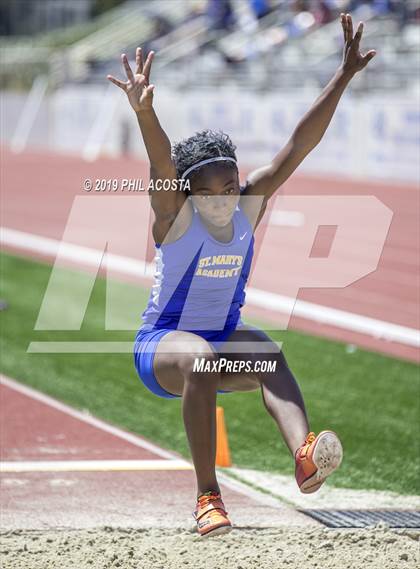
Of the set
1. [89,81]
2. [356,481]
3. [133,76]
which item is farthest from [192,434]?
[89,81]

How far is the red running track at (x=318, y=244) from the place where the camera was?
10.7 meters

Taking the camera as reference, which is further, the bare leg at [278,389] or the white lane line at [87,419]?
the white lane line at [87,419]

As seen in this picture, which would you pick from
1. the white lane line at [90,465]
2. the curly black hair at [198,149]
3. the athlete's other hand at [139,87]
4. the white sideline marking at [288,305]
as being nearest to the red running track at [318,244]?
the white sideline marking at [288,305]

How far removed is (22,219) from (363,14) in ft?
39.6

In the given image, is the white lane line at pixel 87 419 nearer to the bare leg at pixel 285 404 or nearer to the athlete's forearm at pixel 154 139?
the bare leg at pixel 285 404

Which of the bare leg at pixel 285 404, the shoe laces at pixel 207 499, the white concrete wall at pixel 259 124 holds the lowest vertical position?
the shoe laces at pixel 207 499

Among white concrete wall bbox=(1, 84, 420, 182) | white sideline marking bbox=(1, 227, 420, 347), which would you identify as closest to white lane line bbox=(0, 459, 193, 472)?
white sideline marking bbox=(1, 227, 420, 347)

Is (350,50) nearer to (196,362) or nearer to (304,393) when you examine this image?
(196,362)

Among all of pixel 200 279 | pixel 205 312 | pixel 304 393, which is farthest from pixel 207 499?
pixel 304 393

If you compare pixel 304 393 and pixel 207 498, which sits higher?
pixel 304 393

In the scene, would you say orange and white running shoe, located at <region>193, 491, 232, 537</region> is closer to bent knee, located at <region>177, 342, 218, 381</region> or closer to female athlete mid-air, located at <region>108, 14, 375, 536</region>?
female athlete mid-air, located at <region>108, 14, 375, 536</region>

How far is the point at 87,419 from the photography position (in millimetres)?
7406

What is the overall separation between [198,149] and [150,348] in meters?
0.85

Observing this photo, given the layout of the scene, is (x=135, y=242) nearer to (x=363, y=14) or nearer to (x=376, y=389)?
(x=376, y=389)
